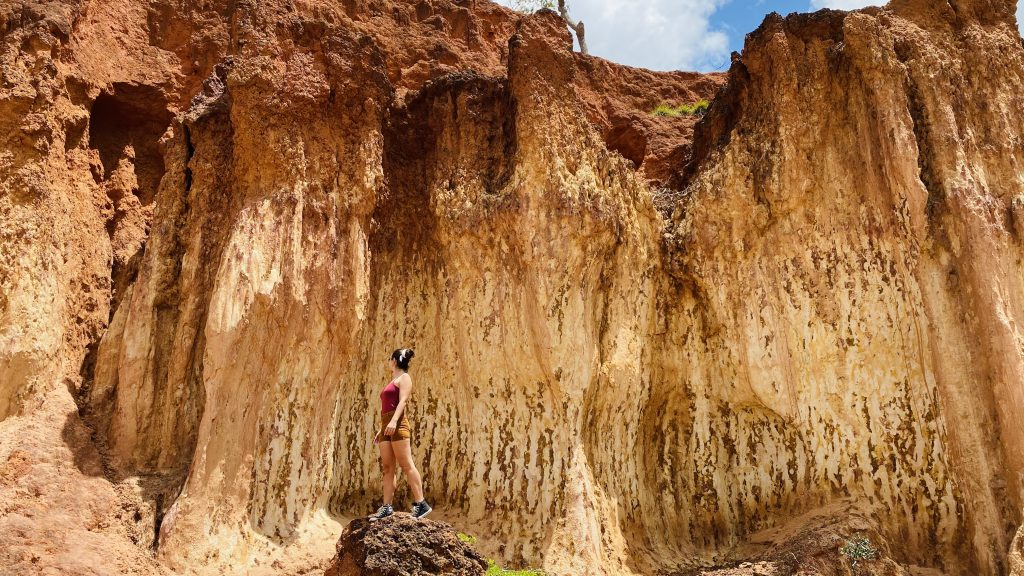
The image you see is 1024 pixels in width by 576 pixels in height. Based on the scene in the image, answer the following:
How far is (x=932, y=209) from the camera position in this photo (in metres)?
8.86

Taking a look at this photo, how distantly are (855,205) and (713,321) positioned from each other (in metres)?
2.05

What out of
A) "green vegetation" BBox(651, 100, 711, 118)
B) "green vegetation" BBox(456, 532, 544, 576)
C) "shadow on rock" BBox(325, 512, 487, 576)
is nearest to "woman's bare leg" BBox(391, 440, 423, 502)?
"shadow on rock" BBox(325, 512, 487, 576)

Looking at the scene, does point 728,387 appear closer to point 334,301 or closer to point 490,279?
point 490,279

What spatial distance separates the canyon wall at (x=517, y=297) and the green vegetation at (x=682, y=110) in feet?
11.0

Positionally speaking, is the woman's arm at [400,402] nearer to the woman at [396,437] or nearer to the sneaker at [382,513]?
the woman at [396,437]

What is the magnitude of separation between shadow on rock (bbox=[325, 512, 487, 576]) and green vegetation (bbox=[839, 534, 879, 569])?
353 cm

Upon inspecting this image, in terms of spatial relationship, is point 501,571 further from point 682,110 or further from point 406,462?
point 682,110

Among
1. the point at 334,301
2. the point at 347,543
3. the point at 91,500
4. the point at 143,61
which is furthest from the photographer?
the point at 143,61

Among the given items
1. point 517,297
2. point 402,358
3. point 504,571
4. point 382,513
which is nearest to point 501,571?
point 504,571

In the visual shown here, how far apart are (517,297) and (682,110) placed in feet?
21.4

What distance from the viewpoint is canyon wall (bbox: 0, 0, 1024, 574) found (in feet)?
25.9

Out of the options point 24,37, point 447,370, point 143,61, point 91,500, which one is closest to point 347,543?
point 91,500

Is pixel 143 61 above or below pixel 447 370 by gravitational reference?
above

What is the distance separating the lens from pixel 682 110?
1412cm
